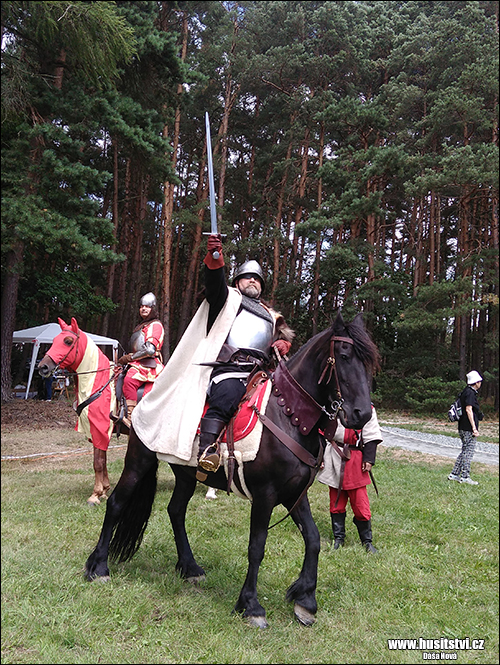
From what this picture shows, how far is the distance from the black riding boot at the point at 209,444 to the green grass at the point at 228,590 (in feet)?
3.31

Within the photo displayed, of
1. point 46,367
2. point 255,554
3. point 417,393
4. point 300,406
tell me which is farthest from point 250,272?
point 417,393

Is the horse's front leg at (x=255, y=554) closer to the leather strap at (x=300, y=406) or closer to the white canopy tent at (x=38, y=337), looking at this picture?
the leather strap at (x=300, y=406)

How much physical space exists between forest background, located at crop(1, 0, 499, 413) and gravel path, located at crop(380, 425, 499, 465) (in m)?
4.53

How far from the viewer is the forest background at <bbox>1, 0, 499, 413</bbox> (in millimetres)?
11219

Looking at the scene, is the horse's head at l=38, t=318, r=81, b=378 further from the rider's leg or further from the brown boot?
the rider's leg

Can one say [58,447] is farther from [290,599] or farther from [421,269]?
[421,269]

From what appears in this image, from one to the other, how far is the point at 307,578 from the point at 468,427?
18.7 feet

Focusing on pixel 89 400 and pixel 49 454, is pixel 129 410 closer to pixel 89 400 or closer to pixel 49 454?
pixel 89 400

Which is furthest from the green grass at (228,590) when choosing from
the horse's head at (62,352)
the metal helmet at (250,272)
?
the metal helmet at (250,272)

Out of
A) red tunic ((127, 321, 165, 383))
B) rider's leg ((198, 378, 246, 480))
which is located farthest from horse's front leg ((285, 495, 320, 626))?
red tunic ((127, 321, 165, 383))

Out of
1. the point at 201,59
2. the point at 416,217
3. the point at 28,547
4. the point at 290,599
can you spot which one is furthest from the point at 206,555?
the point at 416,217

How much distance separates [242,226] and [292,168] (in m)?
4.99

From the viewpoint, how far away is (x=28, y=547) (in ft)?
12.7

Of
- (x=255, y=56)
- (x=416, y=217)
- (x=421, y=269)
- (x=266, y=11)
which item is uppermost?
(x=266, y=11)
